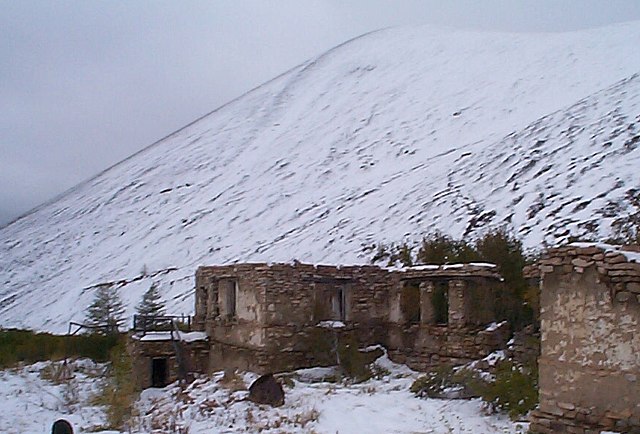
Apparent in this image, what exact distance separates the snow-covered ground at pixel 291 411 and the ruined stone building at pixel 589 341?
47.0 inches

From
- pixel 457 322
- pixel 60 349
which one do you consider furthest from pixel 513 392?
pixel 60 349

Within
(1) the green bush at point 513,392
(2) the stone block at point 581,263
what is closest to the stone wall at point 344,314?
(1) the green bush at point 513,392

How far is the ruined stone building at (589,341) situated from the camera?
8609mm

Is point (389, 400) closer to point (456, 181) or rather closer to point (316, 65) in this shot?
point (456, 181)

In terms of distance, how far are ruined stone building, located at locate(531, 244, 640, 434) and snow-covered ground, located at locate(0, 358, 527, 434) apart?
1.19 metres

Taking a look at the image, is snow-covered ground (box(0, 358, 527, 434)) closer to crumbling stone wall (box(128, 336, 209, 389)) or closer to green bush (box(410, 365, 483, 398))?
green bush (box(410, 365, 483, 398))

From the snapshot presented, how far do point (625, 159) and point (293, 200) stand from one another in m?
23.5

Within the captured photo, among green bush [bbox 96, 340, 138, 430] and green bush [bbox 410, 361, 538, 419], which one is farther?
green bush [bbox 96, 340, 138, 430]

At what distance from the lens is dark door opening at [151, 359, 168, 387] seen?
19.3m

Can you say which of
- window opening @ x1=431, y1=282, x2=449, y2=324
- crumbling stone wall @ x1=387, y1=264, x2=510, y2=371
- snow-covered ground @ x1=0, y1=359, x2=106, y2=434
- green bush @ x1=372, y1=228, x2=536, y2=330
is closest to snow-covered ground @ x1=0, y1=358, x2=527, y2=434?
snow-covered ground @ x1=0, y1=359, x2=106, y2=434

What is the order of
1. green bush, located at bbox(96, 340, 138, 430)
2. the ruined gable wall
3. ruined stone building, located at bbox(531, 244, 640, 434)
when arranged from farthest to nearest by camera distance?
the ruined gable wall, green bush, located at bbox(96, 340, 138, 430), ruined stone building, located at bbox(531, 244, 640, 434)

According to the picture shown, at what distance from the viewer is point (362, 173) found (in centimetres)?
5088

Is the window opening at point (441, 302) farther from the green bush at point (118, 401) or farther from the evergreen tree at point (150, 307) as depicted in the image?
the evergreen tree at point (150, 307)

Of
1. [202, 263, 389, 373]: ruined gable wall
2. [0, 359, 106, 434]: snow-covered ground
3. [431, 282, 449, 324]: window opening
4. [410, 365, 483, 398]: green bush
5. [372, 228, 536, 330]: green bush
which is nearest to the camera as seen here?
[410, 365, 483, 398]: green bush
